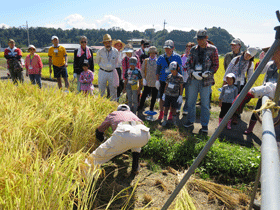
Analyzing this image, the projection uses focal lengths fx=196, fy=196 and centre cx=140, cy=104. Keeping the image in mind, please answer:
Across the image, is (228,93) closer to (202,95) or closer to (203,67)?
(202,95)

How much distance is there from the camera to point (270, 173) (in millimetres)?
622

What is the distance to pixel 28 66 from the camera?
665 cm

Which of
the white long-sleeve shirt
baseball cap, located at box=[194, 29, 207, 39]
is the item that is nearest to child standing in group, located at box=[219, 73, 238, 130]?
baseball cap, located at box=[194, 29, 207, 39]

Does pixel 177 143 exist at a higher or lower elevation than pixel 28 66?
lower

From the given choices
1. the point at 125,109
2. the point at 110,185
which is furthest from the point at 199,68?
the point at 110,185

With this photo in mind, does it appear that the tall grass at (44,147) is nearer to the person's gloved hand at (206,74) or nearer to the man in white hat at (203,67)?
the man in white hat at (203,67)

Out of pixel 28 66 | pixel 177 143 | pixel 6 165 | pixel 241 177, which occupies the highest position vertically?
pixel 28 66

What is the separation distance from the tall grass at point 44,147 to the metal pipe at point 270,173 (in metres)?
1.41

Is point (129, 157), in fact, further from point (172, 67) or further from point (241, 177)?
point (172, 67)

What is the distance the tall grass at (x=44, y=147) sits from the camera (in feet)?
5.10

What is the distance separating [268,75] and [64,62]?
6152 millimetres

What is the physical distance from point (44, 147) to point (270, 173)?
2657 mm

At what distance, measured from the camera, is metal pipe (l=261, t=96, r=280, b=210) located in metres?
0.54

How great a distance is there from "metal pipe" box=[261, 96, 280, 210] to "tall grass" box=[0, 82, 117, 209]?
1.41 m
